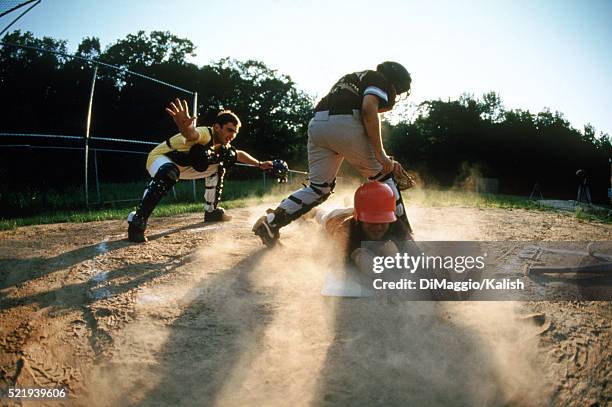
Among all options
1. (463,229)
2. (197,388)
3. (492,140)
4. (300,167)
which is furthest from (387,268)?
(492,140)

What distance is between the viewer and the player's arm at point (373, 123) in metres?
3.12

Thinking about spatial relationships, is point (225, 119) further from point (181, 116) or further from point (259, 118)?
point (259, 118)

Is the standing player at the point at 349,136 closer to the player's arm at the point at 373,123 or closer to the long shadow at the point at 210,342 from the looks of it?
the player's arm at the point at 373,123

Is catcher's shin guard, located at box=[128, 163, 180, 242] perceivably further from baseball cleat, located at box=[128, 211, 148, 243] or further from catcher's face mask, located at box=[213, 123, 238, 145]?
catcher's face mask, located at box=[213, 123, 238, 145]

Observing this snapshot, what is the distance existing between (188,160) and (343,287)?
2854mm

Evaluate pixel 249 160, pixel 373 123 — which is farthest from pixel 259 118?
pixel 373 123

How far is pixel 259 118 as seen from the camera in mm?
40344

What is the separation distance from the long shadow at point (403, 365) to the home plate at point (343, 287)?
281 millimetres

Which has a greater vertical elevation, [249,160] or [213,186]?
[249,160]

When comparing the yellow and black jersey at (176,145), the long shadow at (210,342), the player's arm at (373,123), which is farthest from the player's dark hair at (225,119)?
the long shadow at (210,342)

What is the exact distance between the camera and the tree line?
958 inches

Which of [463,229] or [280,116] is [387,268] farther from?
[280,116]

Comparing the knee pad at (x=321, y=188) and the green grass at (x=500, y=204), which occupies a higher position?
the knee pad at (x=321, y=188)

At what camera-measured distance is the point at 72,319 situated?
2.10m
